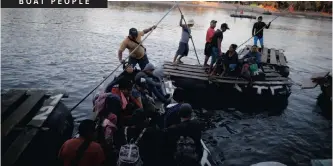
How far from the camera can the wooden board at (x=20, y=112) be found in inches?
220

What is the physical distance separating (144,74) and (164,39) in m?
20.5

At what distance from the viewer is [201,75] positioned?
39.6 feet

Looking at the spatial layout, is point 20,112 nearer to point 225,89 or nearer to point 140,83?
point 140,83

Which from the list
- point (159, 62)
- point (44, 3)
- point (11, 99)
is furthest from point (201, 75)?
point (159, 62)

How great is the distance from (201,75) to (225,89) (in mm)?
1171

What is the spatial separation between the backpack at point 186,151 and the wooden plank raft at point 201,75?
4800 mm

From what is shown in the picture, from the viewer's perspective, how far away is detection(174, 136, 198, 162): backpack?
6.68 meters

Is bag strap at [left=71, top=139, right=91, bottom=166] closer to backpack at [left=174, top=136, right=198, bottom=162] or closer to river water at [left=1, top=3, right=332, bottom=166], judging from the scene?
backpack at [left=174, top=136, right=198, bottom=162]

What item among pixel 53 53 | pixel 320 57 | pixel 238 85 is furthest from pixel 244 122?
pixel 320 57

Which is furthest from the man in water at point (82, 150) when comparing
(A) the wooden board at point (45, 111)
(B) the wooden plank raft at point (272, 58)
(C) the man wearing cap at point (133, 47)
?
(B) the wooden plank raft at point (272, 58)

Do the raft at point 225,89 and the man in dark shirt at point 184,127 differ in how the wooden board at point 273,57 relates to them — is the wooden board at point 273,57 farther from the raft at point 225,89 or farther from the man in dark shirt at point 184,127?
the man in dark shirt at point 184,127

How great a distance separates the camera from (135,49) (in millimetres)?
10281

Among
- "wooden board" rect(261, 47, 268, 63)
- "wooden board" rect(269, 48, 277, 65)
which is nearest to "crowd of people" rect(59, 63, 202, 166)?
"wooden board" rect(261, 47, 268, 63)

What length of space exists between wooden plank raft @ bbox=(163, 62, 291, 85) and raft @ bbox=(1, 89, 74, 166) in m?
5.45
